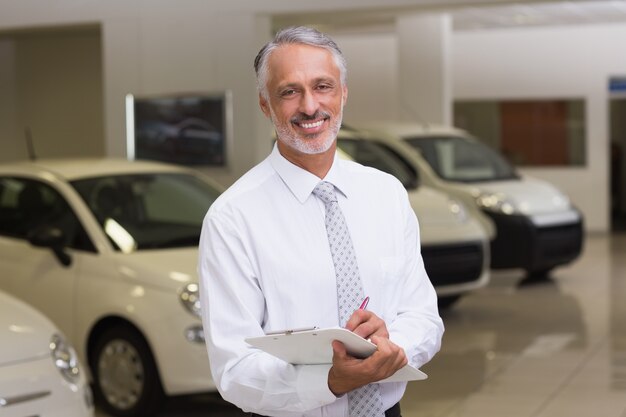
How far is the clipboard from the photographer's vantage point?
7.99 feet

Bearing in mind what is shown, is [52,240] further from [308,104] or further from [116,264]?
[308,104]

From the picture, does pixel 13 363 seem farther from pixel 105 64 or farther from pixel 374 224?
pixel 105 64

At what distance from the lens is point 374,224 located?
2.87 m

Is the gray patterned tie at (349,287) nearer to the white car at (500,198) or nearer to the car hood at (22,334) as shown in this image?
the car hood at (22,334)

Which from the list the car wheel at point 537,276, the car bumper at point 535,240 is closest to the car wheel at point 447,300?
the car bumper at point 535,240

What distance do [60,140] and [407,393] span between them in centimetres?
804

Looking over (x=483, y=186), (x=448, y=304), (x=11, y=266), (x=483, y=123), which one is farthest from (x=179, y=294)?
(x=483, y=123)

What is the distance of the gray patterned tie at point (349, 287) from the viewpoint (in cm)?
275

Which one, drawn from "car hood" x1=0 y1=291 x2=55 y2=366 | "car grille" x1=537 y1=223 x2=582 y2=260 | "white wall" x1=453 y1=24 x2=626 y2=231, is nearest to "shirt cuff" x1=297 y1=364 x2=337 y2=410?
"car hood" x1=0 y1=291 x2=55 y2=366

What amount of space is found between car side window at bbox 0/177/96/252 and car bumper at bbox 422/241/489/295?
12.0ft

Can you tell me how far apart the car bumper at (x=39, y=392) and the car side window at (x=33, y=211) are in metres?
2.33

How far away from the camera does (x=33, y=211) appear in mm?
8047

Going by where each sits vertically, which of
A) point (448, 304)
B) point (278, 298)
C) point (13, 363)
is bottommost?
point (448, 304)

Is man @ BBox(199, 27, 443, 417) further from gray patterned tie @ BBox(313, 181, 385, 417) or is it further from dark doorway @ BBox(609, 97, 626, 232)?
dark doorway @ BBox(609, 97, 626, 232)
